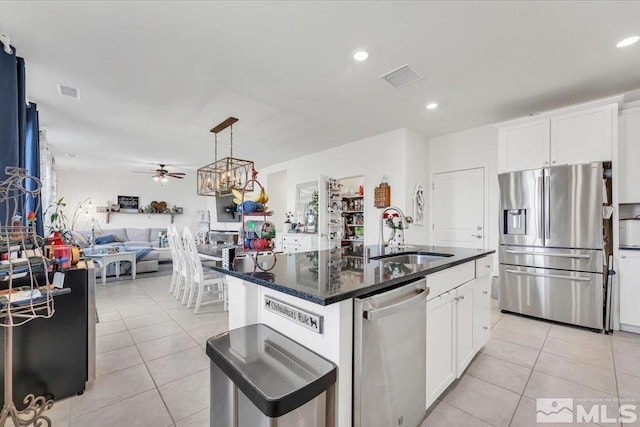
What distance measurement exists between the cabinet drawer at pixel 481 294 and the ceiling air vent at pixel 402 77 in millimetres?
2023

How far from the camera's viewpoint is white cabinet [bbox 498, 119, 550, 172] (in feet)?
10.7

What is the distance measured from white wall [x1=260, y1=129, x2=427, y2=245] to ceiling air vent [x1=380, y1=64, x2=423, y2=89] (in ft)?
4.87

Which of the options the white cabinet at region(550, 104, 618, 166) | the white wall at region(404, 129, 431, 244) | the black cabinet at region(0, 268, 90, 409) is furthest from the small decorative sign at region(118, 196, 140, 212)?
the white cabinet at region(550, 104, 618, 166)

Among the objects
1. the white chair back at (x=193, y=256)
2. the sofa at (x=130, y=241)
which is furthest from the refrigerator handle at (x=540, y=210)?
the sofa at (x=130, y=241)

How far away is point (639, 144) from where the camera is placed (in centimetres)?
303

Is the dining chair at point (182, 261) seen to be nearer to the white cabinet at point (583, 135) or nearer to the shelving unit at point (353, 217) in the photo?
the shelving unit at point (353, 217)

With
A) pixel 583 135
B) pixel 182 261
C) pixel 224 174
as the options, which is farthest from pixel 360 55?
pixel 182 261

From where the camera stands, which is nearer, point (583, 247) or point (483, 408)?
point (483, 408)

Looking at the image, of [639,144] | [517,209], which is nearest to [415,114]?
[517,209]

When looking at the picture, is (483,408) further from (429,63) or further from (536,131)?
(536,131)

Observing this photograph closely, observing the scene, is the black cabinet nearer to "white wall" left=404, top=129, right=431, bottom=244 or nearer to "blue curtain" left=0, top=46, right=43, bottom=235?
"blue curtain" left=0, top=46, right=43, bottom=235

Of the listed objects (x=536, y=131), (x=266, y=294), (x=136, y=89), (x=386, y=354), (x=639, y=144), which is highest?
(x=136, y=89)

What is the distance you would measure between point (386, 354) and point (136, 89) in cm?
356

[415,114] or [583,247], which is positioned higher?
[415,114]
